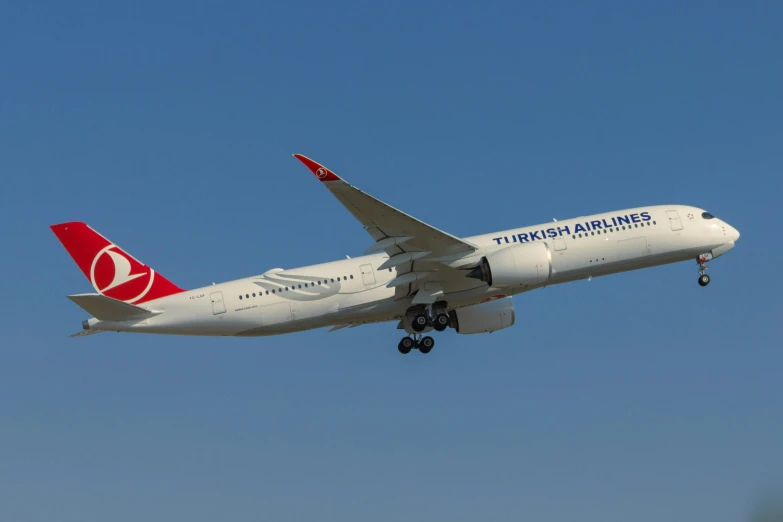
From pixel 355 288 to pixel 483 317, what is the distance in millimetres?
7796

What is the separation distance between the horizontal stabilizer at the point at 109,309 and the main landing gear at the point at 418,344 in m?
11.7

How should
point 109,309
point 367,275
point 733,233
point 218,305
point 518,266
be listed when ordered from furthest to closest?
point 733,233, point 367,275, point 218,305, point 109,309, point 518,266

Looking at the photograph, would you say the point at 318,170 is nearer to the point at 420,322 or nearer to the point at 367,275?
the point at 367,275

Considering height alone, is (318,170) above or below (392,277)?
above

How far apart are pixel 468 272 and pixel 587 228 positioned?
585cm

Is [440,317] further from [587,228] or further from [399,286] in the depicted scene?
[587,228]

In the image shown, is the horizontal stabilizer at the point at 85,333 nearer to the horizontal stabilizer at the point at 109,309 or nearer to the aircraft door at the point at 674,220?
the horizontal stabilizer at the point at 109,309

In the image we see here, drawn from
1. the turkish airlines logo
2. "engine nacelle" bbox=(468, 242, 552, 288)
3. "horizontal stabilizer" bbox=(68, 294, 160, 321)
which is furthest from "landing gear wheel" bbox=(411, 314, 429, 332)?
the turkish airlines logo

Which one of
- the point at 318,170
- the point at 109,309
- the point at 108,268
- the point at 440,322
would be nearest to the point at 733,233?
the point at 440,322

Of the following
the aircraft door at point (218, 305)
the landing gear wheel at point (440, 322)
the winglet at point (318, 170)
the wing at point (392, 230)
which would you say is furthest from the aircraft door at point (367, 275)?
the winglet at point (318, 170)

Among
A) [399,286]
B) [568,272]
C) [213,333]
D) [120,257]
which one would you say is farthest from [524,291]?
[120,257]

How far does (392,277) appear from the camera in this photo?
44.1m

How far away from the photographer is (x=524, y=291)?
44.0 metres

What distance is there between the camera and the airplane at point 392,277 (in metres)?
42.0
